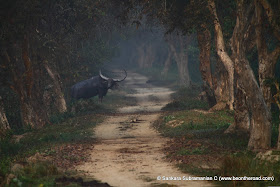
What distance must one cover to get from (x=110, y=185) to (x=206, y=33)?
1659cm

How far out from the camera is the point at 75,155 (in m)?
14.9

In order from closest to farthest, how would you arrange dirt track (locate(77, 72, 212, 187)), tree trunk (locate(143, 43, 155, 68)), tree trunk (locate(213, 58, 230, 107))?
dirt track (locate(77, 72, 212, 187)) → tree trunk (locate(213, 58, 230, 107)) → tree trunk (locate(143, 43, 155, 68))

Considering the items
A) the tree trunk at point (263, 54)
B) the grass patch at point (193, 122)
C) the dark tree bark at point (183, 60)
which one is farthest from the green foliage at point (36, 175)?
the dark tree bark at point (183, 60)

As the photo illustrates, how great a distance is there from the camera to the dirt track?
11.0m

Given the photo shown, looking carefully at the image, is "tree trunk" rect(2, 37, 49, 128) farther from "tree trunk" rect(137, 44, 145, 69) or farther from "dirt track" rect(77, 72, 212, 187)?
"tree trunk" rect(137, 44, 145, 69)

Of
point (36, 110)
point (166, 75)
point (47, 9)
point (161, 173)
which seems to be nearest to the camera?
point (161, 173)

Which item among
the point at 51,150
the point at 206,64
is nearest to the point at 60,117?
the point at 206,64

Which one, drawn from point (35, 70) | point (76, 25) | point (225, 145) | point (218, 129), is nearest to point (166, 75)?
point (76, 25)

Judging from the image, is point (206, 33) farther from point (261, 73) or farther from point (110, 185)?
point (110, 185)

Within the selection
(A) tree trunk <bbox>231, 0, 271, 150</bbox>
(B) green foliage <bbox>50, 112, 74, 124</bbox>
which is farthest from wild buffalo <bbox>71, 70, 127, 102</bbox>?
(A) tree trunk <bbox>231, 0, 271, 150</bbox>

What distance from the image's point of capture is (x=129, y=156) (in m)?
14.4

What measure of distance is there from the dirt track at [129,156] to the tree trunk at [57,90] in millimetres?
5439

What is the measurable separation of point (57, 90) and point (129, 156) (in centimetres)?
1580

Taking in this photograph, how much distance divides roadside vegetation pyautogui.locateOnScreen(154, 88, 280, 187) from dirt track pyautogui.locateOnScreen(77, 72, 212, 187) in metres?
0.49
